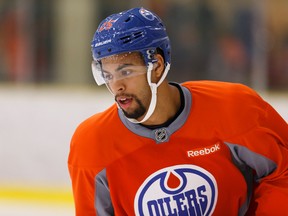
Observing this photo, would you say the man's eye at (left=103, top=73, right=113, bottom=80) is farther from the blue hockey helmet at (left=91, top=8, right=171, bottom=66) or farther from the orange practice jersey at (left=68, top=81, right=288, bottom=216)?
the orange practice jersey at (left=68, top=81, right=288, bottom=216)

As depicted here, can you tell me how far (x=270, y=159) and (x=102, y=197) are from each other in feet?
1.73

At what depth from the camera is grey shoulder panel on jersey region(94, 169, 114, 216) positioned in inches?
102

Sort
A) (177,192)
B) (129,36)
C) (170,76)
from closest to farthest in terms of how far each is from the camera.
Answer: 1. (129,36)
2. (177,192)
3. (170,76)

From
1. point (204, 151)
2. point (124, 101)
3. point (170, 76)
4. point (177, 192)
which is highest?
point (170, 76)

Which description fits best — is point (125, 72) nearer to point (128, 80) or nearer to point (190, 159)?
point (128, 80)

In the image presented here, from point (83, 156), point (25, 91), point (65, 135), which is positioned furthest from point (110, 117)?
point (25, 91)

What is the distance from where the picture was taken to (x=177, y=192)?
8.39 ft

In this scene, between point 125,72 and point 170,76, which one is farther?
point 170,76

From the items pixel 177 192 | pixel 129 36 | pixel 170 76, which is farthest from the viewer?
pixel 170 76

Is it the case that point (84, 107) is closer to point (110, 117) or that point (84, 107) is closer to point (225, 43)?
point (225, 43)

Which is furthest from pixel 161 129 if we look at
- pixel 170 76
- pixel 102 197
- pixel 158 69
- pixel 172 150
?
pixel 170 76

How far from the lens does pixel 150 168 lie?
2.55 meters

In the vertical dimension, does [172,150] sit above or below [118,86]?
below

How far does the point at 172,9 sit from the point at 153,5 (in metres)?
0.13
